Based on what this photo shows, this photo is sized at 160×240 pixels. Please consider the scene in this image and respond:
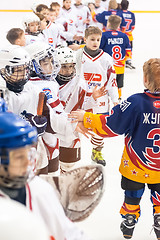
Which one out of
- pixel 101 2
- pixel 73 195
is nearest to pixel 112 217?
pixel 73 195

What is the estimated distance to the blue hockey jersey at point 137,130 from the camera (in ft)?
6.55

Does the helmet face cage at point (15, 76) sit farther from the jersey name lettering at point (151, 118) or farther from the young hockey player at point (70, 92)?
the young hockey player at point (70, 92)

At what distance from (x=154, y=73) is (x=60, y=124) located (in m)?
0.57

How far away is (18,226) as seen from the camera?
0.67m

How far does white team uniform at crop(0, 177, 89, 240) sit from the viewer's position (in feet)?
3.61

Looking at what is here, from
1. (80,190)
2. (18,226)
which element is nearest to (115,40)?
(80,190)

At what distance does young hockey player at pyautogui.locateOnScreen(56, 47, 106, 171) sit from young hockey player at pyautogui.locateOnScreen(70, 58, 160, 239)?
1.94 ft

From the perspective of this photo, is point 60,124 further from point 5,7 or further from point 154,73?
point 5,7

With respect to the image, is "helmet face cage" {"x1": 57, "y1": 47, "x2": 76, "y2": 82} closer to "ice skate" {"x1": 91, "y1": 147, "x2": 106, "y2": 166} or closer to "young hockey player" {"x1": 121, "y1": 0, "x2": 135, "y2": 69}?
"ice skate" {"x1": 91, "y1": 147, "x2": 106, "y2": 166}

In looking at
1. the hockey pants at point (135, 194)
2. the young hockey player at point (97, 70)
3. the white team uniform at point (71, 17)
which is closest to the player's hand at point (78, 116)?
the hockey pants at point (135, 194)

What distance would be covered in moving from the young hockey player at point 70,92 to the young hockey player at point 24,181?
5.15ft

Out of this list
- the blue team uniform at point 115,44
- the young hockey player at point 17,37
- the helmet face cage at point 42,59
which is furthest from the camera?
the blue team uniform at point 115,44

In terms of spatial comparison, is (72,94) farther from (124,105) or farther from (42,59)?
(124,105)

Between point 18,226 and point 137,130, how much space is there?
1.45 m
